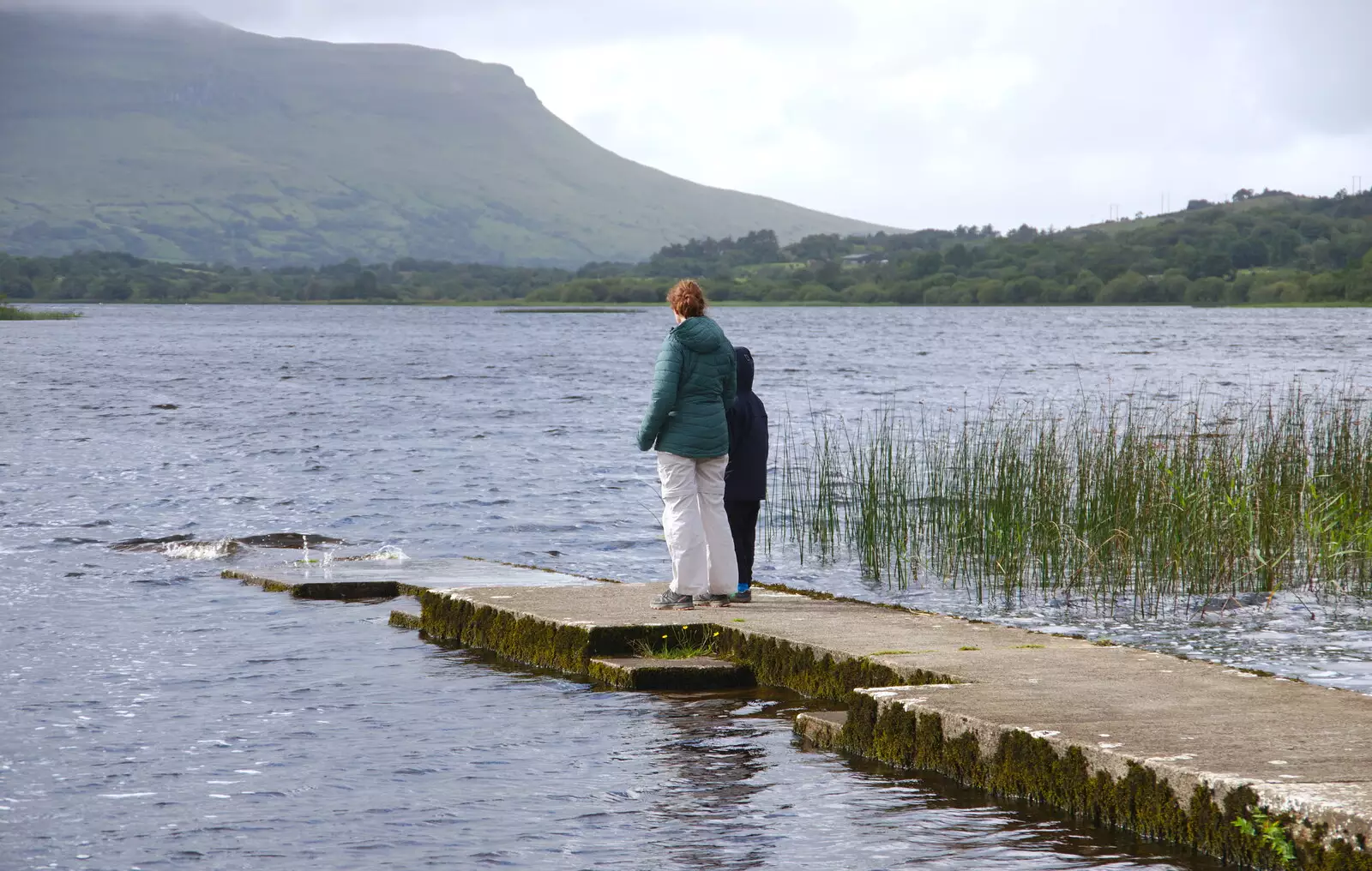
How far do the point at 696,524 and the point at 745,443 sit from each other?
0.82 metres

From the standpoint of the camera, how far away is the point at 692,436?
32.9ft

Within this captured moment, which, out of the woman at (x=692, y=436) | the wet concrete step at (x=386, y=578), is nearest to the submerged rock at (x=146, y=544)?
the wet concrete step at (x=386, y=578)

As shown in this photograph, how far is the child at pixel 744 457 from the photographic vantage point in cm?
1072

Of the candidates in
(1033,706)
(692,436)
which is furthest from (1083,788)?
(692,436)

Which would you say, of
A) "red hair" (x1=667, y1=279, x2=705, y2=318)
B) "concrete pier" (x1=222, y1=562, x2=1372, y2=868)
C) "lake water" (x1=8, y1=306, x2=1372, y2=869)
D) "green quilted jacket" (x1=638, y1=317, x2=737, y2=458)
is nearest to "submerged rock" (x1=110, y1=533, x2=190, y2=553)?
"lake water" (x1=8, y1=306, x2=1372, y2=869)

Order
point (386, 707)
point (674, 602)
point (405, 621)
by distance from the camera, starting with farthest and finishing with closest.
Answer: point (405, 621), point (674, 602), point (386, 707)

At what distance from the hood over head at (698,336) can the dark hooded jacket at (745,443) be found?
74 cm

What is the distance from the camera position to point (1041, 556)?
14695 millimetres

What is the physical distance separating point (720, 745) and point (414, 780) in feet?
5.28

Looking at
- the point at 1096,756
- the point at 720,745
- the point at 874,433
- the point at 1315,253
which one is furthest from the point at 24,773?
the point at 1315,253

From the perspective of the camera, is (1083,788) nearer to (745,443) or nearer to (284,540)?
(745,443)

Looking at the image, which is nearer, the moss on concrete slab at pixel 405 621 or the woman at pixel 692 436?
the woman at pixel 692 436

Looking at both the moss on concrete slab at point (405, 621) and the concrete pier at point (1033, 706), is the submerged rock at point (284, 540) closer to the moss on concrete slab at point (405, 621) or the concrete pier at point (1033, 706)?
the moss on concrete slab at point (405, 621)

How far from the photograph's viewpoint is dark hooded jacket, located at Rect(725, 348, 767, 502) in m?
10.7
